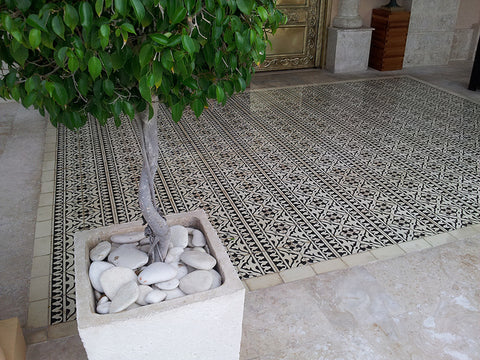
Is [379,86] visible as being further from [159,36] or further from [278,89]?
[159,36]

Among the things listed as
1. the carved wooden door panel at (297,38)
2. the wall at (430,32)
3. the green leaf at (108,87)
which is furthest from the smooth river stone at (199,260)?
the wall at (430,32)

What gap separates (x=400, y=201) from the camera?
10.1 ft

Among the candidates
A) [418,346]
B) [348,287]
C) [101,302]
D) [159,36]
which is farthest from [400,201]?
[159,36]

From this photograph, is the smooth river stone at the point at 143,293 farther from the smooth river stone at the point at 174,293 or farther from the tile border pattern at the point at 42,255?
the tile border pattern at the point at 42,255

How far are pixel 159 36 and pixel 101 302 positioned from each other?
33.9 inches

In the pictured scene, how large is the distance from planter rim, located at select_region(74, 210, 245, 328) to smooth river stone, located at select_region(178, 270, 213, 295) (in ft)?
0.16

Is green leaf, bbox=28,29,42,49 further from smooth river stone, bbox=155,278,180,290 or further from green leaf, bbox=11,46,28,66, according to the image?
smooth river stone, bbox=155,278,180,290

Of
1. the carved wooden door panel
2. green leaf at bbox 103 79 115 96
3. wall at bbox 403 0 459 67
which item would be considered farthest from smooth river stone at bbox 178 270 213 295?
wall at bbox 403 0 459 67

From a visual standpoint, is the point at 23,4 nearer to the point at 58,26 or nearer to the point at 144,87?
the point at 58,26

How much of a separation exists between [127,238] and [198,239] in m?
0.27

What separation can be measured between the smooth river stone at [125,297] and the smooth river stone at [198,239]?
31cm

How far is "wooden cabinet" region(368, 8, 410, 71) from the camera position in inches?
260

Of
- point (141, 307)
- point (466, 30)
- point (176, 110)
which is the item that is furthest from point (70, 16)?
point (466, 30)

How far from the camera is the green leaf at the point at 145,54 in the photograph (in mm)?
954
